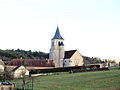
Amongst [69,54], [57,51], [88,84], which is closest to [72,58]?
[69,54]

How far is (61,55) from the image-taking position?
85312mm

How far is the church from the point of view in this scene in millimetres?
83875

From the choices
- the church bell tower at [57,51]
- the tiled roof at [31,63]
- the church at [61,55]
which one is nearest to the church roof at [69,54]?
the church at [61,55]

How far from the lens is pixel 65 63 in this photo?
3356 inches

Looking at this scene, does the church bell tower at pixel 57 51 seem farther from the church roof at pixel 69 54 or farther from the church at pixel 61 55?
the church roof at pixel 69 54

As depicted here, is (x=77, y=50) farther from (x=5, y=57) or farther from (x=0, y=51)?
(x=0, y=51)

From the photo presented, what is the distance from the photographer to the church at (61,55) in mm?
83875

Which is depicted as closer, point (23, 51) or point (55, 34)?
point (55, 34)

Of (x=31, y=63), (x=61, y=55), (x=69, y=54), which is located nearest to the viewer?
(x=31, y=63)

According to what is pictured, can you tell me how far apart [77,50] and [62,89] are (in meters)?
58.1

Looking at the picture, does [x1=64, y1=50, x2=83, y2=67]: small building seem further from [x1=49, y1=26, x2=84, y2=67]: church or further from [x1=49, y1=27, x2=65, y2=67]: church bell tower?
[x1=49, y1=27, x2=65, y2=67]: church bell tower

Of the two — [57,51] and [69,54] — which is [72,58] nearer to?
[69,54]

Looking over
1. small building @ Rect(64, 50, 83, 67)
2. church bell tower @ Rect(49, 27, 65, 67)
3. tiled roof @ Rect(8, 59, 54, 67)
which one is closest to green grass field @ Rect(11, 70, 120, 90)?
tiled roof @ Rect(8, 59, 54, 67)

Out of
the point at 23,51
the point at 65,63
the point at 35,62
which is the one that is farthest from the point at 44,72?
the point at 23,51
